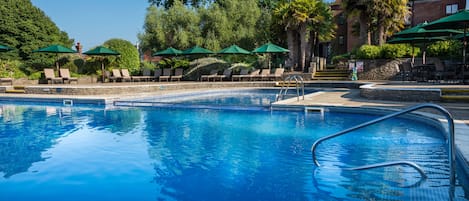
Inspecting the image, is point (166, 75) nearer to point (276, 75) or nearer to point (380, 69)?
point (276, 75)

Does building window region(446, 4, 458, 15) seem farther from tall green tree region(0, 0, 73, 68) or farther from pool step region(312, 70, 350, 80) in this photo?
tall green tree region(0, 0, 73, 68)

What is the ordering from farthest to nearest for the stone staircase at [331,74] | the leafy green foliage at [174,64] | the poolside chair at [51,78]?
the leafy green foliage at [174,64] < the poolside chair at [51,78] < the stone staircase at [331,74]

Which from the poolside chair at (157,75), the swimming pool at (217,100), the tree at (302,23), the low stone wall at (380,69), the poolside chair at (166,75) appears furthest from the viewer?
the poolside chair at (157,75)

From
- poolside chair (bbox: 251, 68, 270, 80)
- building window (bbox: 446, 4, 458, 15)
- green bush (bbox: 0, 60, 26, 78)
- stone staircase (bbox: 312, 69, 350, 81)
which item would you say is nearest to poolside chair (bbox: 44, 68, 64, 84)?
green bush (bbox: 0, 60, 26, 78)

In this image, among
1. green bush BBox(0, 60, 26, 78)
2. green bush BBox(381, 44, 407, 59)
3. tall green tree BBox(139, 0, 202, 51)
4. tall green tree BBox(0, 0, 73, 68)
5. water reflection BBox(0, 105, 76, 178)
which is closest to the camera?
water reflection BBox(0, 105, 76, 178)

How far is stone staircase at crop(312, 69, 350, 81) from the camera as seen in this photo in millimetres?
19189

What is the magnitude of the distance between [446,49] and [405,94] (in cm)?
873

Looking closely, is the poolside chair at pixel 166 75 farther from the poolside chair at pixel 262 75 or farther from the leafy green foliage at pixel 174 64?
the poolside chair at pixel 262 75

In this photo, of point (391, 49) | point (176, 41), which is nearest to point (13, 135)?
point (391, 49)

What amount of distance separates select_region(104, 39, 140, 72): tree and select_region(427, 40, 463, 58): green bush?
18620 mm

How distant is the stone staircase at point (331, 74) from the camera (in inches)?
755

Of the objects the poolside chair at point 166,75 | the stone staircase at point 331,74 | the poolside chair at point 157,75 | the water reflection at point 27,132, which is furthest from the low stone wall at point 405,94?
the poolside chair at point 157,75

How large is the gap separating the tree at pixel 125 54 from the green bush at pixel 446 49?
733 inches

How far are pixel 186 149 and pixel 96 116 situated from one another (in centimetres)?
490
